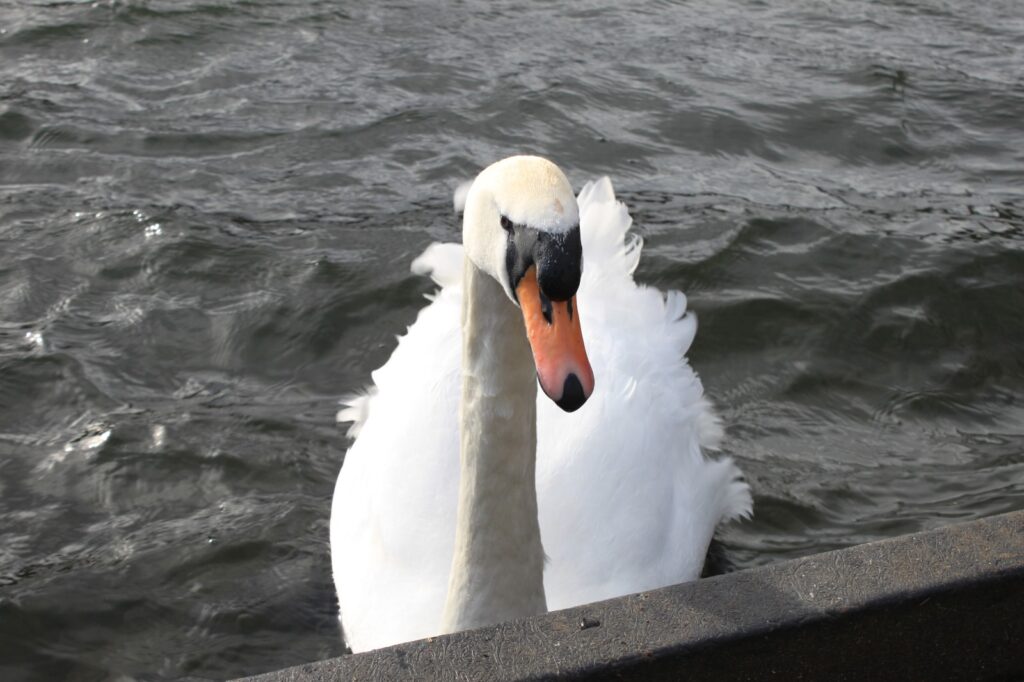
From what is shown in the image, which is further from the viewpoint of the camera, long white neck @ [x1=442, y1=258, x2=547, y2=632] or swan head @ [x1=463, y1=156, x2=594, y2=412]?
long white neck @ [x1=442, y1=258, x2=547, y2=632]

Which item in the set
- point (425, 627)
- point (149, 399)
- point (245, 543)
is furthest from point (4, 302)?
point (425, 627)

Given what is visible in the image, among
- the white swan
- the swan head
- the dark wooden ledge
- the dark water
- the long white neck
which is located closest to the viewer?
the dark wooden ledge

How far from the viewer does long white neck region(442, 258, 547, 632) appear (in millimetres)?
3102

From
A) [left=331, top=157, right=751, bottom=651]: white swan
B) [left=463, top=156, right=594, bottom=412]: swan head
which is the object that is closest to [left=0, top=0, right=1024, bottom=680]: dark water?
[left=331, top=157, right=751, bottom=651]: white swan

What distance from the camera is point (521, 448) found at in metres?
3.20

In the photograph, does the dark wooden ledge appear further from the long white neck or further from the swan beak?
the long white neck

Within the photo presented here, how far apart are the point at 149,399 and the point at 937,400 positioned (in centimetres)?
318

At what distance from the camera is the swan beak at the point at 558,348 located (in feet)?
8.54

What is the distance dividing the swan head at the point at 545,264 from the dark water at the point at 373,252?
1946mm

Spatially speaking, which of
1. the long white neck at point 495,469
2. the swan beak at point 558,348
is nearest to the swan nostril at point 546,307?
the swan beak at point 558,348

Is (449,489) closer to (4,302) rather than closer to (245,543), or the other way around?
(245,543)

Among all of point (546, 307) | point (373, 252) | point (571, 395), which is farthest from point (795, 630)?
point (373, 252)

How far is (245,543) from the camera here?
469cm

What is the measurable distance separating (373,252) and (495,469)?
345 cm
